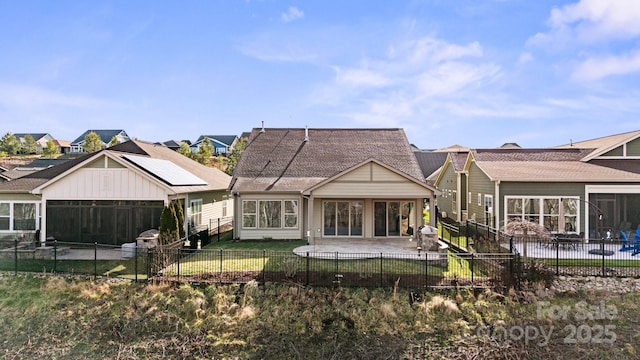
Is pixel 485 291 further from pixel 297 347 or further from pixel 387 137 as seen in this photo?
pixel 387 137

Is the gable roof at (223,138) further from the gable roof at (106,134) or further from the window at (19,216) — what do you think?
the window at (19,216)

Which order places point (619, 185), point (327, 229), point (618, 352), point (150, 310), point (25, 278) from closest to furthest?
point (618, 352) → point (150, 310) → point (25, 278) → point (619, 185) → point (327, 229)

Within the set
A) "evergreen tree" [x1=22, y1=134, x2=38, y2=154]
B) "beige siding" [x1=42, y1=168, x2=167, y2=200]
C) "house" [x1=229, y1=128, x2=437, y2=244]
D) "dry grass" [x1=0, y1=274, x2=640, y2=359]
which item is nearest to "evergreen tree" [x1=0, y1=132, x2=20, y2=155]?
"evergreen tree" [x1=22, y1=134, x2=38, y2=154]

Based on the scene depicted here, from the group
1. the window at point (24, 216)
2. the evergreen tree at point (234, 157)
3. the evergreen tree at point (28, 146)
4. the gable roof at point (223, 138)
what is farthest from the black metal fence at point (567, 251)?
the evergreen tree at point (28, 146)

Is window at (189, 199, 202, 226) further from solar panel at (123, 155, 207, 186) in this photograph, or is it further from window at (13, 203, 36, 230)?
window at (13, 203, 36, 230)

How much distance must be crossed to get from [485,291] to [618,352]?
3.48 m

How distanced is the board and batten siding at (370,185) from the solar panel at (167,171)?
6.88 metres

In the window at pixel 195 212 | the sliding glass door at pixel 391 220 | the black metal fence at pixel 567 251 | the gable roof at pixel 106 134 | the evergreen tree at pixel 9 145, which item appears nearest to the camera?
the black metal fence at pixel 567 251

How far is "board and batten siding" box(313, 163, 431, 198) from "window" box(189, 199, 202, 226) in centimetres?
665

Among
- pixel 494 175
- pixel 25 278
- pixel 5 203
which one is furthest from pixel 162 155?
pixel 494 175

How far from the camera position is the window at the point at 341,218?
1891cm

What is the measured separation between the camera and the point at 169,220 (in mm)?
15930

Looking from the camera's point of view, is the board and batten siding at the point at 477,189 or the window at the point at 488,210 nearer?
the window at the point at 488,210

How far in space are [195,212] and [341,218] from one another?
25.4 ft
